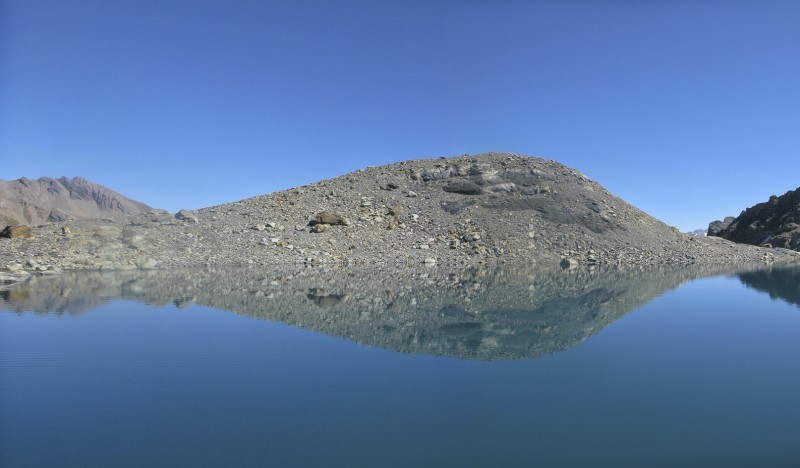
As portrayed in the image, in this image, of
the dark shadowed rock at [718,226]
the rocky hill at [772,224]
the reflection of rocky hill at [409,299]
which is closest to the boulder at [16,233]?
the reflection of rocky hill at [409,299]

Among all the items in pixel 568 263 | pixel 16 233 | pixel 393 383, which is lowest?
pixel 393 383

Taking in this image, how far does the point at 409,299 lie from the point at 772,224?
72843 mm

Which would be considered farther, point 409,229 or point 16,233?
point 409,229

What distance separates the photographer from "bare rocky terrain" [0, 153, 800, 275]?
27302 mm

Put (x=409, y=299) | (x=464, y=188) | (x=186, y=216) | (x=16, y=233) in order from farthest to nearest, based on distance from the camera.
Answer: (x=464, y=188)
(x=186, y=216)
(x=16, y=233)
(x=409, y=299)

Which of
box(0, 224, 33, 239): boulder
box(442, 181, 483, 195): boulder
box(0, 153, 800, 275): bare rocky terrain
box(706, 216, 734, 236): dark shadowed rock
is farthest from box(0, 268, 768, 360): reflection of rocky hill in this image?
box(706, 216, 734, 236): dark shadowed rock

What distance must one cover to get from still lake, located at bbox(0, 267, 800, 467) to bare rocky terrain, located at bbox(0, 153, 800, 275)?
1273 centimetres

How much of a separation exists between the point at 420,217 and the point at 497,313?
80.9 ft

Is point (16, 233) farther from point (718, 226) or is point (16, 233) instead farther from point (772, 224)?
point (718, 226)

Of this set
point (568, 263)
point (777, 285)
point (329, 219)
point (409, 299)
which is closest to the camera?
point (409, 299)

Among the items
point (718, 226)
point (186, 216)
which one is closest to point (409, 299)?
point (186, 216)

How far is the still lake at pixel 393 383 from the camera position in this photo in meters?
5.15

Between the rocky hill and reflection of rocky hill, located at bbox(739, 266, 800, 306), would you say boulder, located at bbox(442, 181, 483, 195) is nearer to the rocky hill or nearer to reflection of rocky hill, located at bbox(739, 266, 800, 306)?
reflection of rocky hill, located at bbox(739, 266, 800, 306)

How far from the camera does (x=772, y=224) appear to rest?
216 ft
